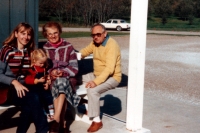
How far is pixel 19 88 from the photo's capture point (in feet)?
11.5

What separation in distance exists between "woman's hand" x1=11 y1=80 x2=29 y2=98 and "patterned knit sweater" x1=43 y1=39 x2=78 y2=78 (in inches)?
23.4

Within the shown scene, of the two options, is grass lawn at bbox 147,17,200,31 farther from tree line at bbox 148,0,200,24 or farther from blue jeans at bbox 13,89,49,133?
blue jeans at bbox 13,89,49,133

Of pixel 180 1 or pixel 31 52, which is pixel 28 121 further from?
pixel 180 1

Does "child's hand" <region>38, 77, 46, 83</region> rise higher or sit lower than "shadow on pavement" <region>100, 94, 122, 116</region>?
higher

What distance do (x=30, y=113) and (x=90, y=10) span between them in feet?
108

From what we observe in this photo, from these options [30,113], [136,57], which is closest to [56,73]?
[30,113]

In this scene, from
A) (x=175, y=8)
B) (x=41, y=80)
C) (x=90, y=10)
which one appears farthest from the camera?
(x=175, y=8)

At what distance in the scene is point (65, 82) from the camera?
12.6ft

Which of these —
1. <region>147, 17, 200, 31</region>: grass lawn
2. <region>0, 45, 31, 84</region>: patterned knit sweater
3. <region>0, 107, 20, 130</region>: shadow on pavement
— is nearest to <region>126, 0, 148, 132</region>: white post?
<region>0, 45, 31, 84</region>: patterned knit sweater

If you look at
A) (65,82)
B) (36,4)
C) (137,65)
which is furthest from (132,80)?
(36,4)

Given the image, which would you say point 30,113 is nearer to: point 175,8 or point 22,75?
point 22,75

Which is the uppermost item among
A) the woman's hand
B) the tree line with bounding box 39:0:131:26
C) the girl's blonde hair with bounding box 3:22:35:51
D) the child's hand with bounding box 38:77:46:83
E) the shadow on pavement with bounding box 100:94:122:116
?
the tree line with bounding box 39:0:131:26

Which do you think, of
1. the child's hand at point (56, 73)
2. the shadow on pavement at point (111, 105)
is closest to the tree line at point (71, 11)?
the shadow on pavement at point (111, 105)

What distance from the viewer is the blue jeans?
11.4ft
